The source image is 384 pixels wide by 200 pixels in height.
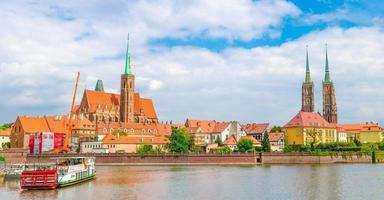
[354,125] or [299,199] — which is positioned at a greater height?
[354,125]

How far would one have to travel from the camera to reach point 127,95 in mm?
168125

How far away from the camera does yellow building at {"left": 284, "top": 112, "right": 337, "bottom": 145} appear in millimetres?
137500

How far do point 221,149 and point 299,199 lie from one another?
265 ft

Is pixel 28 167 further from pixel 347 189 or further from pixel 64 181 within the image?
pixel 347 189

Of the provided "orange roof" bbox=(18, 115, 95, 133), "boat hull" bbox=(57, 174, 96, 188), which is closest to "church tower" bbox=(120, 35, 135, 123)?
"orange roof" bbox=(18, 115, 95, 133)

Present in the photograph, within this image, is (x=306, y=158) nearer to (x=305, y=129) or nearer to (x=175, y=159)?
(x=175, y=159)

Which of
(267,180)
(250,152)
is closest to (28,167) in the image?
(267,180)

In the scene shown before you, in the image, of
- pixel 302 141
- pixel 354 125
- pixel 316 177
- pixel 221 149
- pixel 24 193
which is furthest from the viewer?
pixel 354 125

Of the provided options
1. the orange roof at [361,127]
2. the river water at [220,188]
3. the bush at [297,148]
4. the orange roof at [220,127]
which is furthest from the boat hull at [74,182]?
the orange roof at [361,127]

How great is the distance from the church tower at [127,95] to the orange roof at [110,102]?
11.4 feet

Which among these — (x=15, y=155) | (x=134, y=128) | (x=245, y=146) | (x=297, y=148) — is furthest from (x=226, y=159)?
(x=134, y=128)

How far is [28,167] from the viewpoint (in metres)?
64.2

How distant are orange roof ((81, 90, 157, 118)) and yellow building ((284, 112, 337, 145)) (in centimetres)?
5039

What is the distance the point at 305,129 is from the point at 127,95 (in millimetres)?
55490
